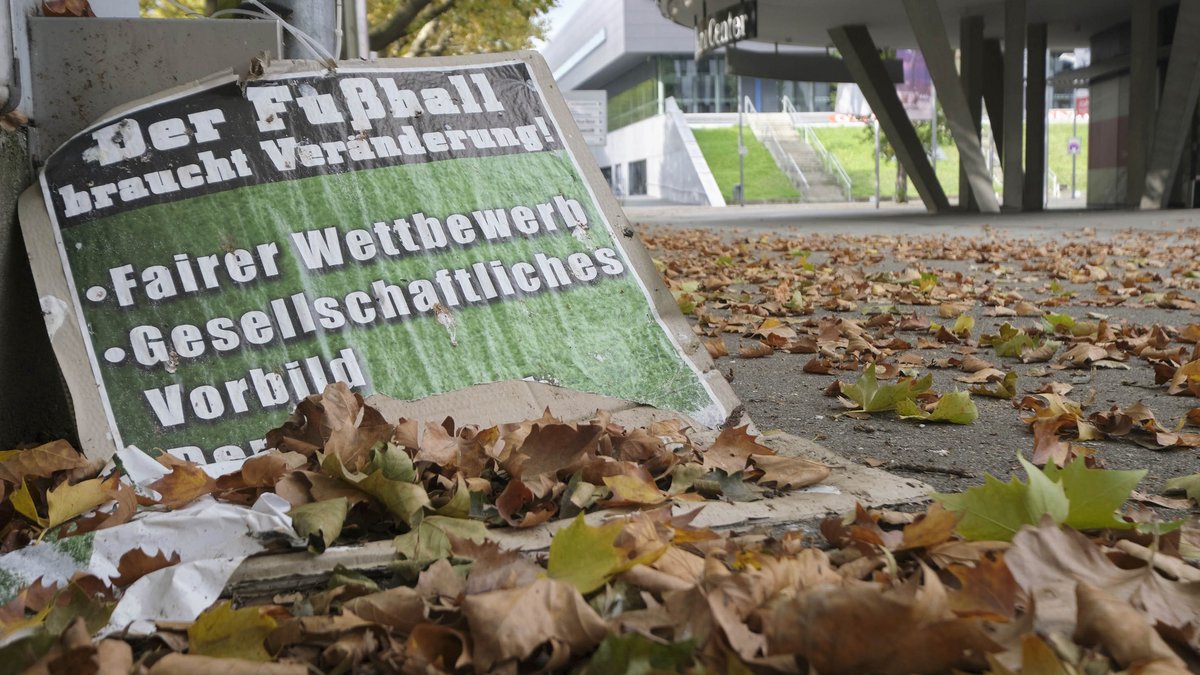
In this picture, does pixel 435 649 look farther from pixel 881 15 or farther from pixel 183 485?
pixel 881 15

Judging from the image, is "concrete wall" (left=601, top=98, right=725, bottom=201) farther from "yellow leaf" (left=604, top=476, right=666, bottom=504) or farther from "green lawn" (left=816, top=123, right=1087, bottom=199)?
"yellow leaf" (left=604, top=476, right=666, bottom=504)

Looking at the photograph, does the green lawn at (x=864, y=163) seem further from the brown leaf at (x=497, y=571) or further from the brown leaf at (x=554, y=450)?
the brown leaf at (x=497, y=571)

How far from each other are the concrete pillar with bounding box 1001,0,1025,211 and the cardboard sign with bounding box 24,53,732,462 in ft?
60.3

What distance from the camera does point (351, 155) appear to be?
Answer: 273 centimetres

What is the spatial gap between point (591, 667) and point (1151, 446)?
1.70m

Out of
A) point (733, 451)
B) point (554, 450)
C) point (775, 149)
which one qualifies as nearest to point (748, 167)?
point (775, 149)

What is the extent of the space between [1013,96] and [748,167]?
88.5 feet

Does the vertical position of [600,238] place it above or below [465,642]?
above

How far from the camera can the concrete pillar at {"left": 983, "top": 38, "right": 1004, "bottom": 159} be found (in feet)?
72.8

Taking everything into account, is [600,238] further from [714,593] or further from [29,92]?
[714,593]

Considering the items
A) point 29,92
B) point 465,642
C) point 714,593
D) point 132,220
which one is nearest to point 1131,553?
point 714,593

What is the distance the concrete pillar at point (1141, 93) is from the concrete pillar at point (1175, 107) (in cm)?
16

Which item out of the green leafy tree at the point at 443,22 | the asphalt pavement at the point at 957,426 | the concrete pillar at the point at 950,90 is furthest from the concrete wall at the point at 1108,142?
the asphalt pavement at the point at 957,426

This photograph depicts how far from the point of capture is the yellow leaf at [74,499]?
1790mm
